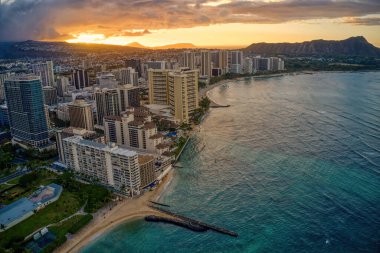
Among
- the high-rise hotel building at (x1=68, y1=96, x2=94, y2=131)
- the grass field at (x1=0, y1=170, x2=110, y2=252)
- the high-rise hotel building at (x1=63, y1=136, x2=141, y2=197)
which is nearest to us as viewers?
the grass field at (x1=0, y1=170, x2=110, y2=252)

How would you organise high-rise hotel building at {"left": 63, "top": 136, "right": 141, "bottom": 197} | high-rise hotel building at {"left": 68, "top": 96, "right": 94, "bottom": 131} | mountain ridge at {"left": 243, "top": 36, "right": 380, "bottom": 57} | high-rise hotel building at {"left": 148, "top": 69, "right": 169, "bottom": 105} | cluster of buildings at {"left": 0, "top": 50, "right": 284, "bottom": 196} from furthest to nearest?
mountain ridge at {"left": 243, "top": 36, "right": 380, "bottom": 57}, high-rise hotel building at {"left": 148, "top": 69, "right": 169, "bottom": 105}, high-rise hotel building at {"left": 68, "top": 96, "right": 94, "bottom": 131}, cluster of buildings at {"left": 0, "top": 50, "right": 284, "bottom": 196}, high-rise hotel building at {"left": 63, "top": 136, "right": 141, "bottom": 197}

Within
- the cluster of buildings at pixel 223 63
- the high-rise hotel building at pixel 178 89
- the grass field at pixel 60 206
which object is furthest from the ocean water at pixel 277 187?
the cluster of buildings at pixel 223 63

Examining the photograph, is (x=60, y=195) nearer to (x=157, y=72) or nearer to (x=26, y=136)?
(x=26, y=136)

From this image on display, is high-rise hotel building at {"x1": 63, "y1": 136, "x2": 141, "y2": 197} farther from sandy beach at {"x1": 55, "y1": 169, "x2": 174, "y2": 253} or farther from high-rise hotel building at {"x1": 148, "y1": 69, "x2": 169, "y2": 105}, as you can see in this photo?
high-rise hotel building at {"x1": 148, "y1": 69, "x2": 169, "y2": 105}

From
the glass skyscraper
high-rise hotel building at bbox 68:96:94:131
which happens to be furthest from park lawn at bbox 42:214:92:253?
high-rise hotel building at bbox 68:96:94:131

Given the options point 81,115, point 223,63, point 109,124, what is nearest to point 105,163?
point 109,124

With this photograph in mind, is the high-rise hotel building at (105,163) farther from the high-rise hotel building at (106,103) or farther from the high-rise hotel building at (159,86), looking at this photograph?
the high-rise hotel building at (159,86)
